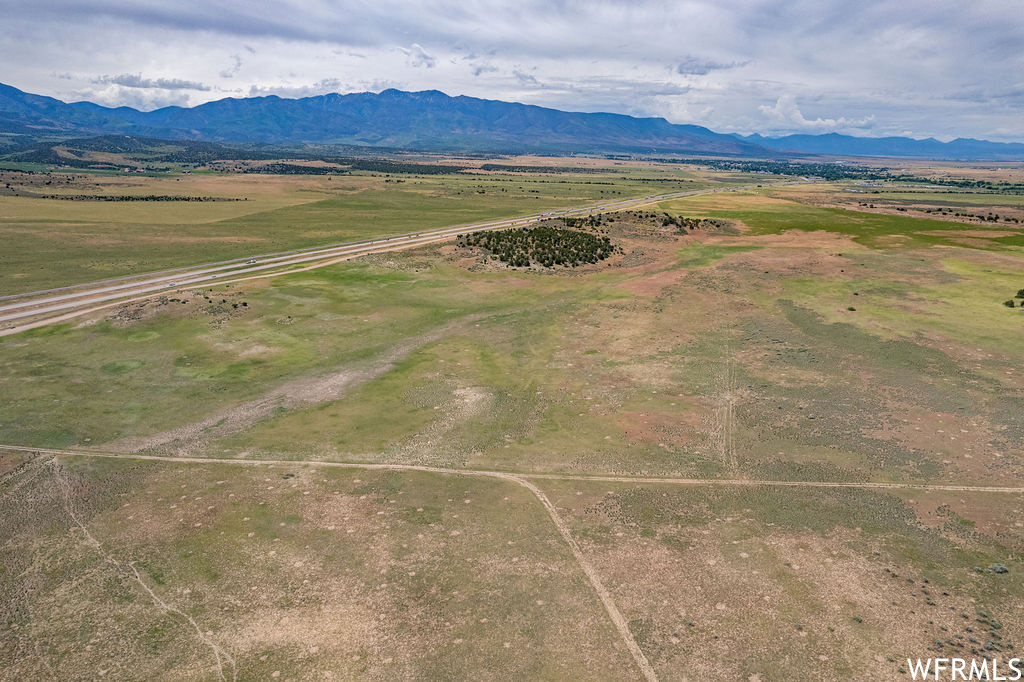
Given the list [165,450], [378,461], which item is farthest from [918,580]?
[165,450]

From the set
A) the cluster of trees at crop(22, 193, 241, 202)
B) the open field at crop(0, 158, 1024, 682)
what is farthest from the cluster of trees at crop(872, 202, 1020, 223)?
the cluster of trees at crop(22, 193, 241, 202)

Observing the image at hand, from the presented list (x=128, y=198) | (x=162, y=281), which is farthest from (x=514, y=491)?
(x=128, y=198)

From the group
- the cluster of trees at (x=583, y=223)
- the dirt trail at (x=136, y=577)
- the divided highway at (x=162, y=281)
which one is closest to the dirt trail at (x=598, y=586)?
the dirt trail at (x=136, y=577)

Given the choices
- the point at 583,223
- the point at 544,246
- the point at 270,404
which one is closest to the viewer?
the point at 270,404

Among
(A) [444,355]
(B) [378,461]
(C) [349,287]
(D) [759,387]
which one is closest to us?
(B) [378,461]

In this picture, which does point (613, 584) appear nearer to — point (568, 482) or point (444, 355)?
point (568, 482)

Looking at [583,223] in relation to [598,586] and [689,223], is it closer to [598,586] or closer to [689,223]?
[689,223]
